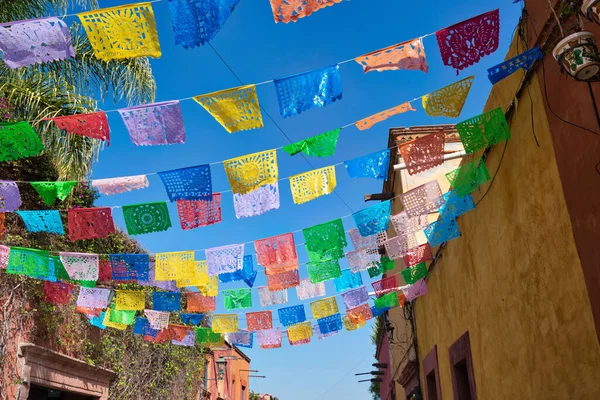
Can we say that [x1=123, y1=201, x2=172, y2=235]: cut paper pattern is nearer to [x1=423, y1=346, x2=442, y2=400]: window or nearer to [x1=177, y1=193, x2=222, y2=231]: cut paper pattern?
[x1=177, y1=193, x2=222, y2=231]: cut paper pattern

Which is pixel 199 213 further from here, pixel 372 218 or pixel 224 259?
pixel 372 218

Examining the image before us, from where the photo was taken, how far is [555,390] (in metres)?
4.01

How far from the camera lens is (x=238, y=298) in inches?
352

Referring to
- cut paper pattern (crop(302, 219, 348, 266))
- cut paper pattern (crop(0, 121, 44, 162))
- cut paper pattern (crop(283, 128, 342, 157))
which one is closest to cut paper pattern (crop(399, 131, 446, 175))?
cut paper pattern (crop(283, 128, 342, 157))

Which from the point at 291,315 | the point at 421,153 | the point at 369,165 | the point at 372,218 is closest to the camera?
the point at 421,153

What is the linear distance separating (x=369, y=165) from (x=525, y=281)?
1770mm

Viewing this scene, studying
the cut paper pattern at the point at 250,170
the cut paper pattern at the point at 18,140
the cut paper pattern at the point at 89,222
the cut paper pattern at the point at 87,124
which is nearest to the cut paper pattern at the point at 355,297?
the cut paper pattern at the point at 89,222

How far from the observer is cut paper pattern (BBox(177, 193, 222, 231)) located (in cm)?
594

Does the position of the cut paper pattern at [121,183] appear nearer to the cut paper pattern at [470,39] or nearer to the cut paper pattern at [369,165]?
the cut paper pattern at [369,165]

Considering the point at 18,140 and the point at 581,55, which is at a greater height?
the point at 18,140

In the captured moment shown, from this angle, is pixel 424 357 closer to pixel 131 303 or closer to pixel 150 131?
pixel 131 303

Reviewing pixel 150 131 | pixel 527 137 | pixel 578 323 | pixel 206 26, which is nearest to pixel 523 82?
pixel 527 137

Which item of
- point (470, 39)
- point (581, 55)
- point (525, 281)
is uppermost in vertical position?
point (470, 39)

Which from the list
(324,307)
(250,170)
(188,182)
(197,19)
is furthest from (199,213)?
(324,307)
